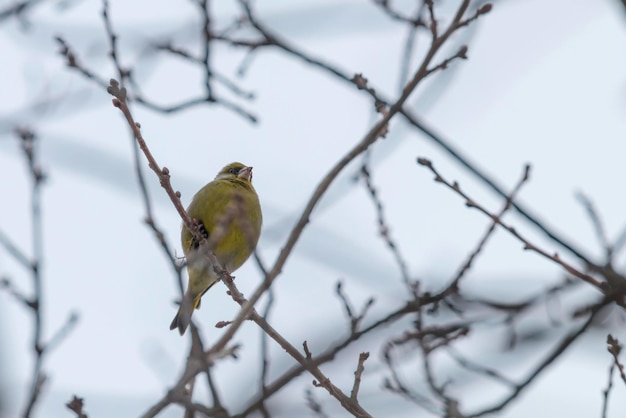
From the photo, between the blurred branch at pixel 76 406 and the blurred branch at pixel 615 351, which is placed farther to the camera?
the blurred branch at pixel 615 351

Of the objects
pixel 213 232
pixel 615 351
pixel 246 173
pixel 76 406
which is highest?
pixel 246 173

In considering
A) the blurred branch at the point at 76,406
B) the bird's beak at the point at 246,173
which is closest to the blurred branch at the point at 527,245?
the blurred branch at the point at 76,406

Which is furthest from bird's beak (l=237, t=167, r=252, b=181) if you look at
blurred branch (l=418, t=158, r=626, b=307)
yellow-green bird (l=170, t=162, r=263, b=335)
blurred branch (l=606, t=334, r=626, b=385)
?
blurred branch (l=606, t=334, r=626, b=385)

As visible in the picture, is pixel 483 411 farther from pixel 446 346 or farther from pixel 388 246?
pixel 388 246

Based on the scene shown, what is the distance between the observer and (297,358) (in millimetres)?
3049

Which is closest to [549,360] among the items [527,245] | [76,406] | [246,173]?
[527,245]

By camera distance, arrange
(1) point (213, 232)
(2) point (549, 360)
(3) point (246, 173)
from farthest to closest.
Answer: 1. (3) point (246, 173)
2. (1) point (213, 232)
3. (2) point (549, 360)

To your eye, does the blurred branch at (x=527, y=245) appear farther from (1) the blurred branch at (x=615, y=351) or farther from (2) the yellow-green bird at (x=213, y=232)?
(2) the yellow-green bird at (x=213, y=232)

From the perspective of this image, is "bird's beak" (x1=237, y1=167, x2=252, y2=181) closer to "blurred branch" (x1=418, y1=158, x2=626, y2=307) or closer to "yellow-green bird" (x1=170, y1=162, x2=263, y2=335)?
"yellow-green bird" (x1=170, y1=162, x2=263, y2=335)

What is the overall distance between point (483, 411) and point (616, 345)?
584 mm

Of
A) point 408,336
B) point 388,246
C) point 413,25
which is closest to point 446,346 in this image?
point 408,336

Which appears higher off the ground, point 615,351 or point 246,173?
point 246,173

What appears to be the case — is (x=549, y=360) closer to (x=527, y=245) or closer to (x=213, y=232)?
(x=527, y=245)

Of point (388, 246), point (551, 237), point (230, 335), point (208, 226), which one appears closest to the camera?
point (230, 335)
